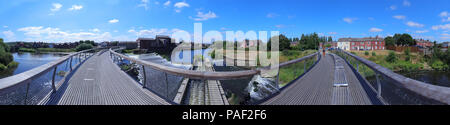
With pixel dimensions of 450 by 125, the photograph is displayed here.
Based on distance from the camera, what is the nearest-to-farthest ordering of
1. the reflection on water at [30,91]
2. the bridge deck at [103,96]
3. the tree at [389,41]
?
the reflection on water at [30,91], the bridge deck at [103,96], the tree at [389,41]

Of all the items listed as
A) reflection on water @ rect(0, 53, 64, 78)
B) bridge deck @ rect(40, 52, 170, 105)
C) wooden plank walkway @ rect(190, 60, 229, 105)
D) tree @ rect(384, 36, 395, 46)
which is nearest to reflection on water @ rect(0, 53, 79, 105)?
bridge deck @ rect(40, 52, 170, 105)

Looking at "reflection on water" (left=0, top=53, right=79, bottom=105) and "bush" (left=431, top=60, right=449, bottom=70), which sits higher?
"reflection on water" (left=0, top=53, right=79, bottom=105)

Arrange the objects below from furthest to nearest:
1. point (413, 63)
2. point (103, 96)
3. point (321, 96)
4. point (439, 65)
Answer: point (413, 63), point (439, 65), point (103, 96), point (321, 96)

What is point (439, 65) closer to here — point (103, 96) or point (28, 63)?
point (103, 96)

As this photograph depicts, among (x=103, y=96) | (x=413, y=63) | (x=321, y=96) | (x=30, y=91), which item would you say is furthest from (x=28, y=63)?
(x=413, y=63)

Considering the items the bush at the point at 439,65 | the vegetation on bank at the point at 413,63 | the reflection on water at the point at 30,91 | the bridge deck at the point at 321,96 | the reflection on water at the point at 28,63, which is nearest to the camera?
the reflection on water at the point at 30,91

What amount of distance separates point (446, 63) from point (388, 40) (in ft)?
97.3

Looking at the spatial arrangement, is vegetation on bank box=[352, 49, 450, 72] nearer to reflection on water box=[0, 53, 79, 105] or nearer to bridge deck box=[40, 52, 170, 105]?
bridge deck box=[40, 52, 170, 105]

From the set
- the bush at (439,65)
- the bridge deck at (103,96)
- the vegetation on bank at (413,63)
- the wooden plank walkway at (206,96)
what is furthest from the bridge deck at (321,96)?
the bush at (439,65)

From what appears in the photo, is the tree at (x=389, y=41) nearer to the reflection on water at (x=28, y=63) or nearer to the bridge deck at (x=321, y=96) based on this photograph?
the bridge deck at (x=321, y=96)

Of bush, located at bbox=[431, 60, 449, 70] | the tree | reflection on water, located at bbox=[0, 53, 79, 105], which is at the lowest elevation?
bush, located at bbox=[431, 60, 449, 70]
